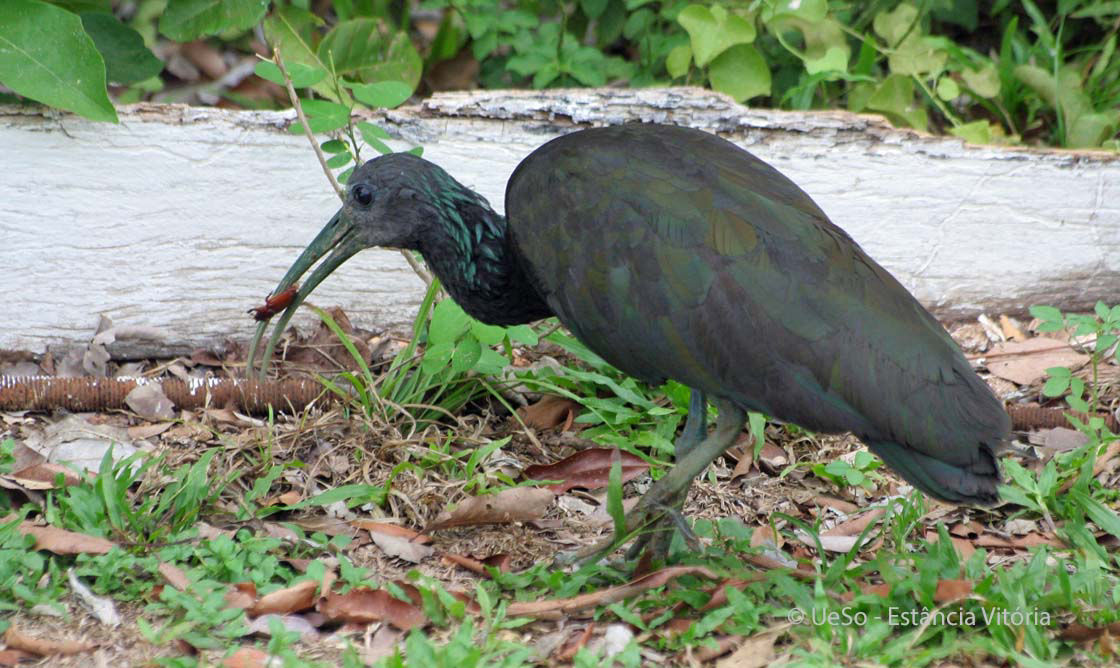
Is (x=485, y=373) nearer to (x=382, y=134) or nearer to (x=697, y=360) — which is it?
(x=382, y=134)

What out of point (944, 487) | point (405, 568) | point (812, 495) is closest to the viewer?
point (944, 487)

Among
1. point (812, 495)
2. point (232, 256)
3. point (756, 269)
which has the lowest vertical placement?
point (812, 495)

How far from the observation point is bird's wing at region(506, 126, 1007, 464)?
131 inches

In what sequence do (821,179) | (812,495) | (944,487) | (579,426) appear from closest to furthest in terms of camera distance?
(944,487) → (812,495) → (579,426) → (821,179)

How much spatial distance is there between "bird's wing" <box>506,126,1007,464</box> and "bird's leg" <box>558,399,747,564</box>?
185 millimetres

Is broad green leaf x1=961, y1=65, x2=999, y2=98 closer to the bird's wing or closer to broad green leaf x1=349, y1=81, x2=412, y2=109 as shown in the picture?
the bird's wing

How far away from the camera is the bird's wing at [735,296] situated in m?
3.34

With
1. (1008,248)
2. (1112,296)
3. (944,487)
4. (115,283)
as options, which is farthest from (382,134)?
(1112,296)

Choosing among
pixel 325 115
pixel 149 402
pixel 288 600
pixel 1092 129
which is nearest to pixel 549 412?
pixel 325 115

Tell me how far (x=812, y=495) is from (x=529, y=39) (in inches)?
108

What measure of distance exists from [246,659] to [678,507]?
4.40 feet

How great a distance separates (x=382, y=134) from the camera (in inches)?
180

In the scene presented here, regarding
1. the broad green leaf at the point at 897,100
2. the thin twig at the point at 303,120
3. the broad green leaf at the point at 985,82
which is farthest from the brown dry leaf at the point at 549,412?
the broad green leaf at the point at 985,82

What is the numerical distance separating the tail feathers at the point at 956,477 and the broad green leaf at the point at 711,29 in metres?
2.71
